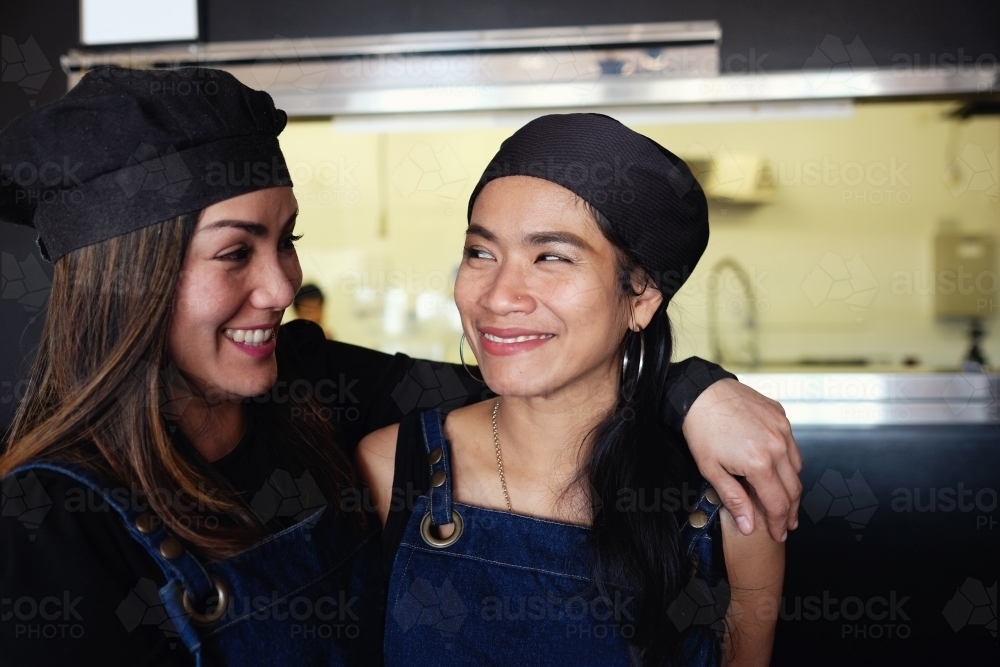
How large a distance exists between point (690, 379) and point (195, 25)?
2379 mm

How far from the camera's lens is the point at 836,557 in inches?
97.2

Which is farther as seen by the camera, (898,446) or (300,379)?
(898,446)

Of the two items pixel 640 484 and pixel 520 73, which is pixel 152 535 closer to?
pixel 640 484

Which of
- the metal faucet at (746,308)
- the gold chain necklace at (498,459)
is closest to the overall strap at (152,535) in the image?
the gold chain necklace at (498,459)

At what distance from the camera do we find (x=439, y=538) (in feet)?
4.75

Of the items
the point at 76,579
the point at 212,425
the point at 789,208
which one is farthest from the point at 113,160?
the point at 789,208

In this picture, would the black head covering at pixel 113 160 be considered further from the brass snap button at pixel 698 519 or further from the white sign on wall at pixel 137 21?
the white sign on wall at pixel 137 21

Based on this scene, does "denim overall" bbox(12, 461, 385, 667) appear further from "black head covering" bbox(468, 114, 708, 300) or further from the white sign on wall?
the white sign on wall

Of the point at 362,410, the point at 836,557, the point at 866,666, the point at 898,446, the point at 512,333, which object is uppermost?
the point at 512,333

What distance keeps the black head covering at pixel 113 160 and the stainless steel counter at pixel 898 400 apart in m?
2.13

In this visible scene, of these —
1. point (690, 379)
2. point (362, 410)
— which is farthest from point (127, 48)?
point (690, 379)

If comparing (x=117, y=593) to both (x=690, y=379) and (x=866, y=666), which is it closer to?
(x=690, y=379)

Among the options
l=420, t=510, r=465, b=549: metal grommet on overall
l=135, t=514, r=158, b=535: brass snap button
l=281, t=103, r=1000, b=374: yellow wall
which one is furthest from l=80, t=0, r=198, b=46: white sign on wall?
l=135, t=514, r=158, b=535: brass snap button

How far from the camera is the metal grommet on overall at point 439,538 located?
1438mm
